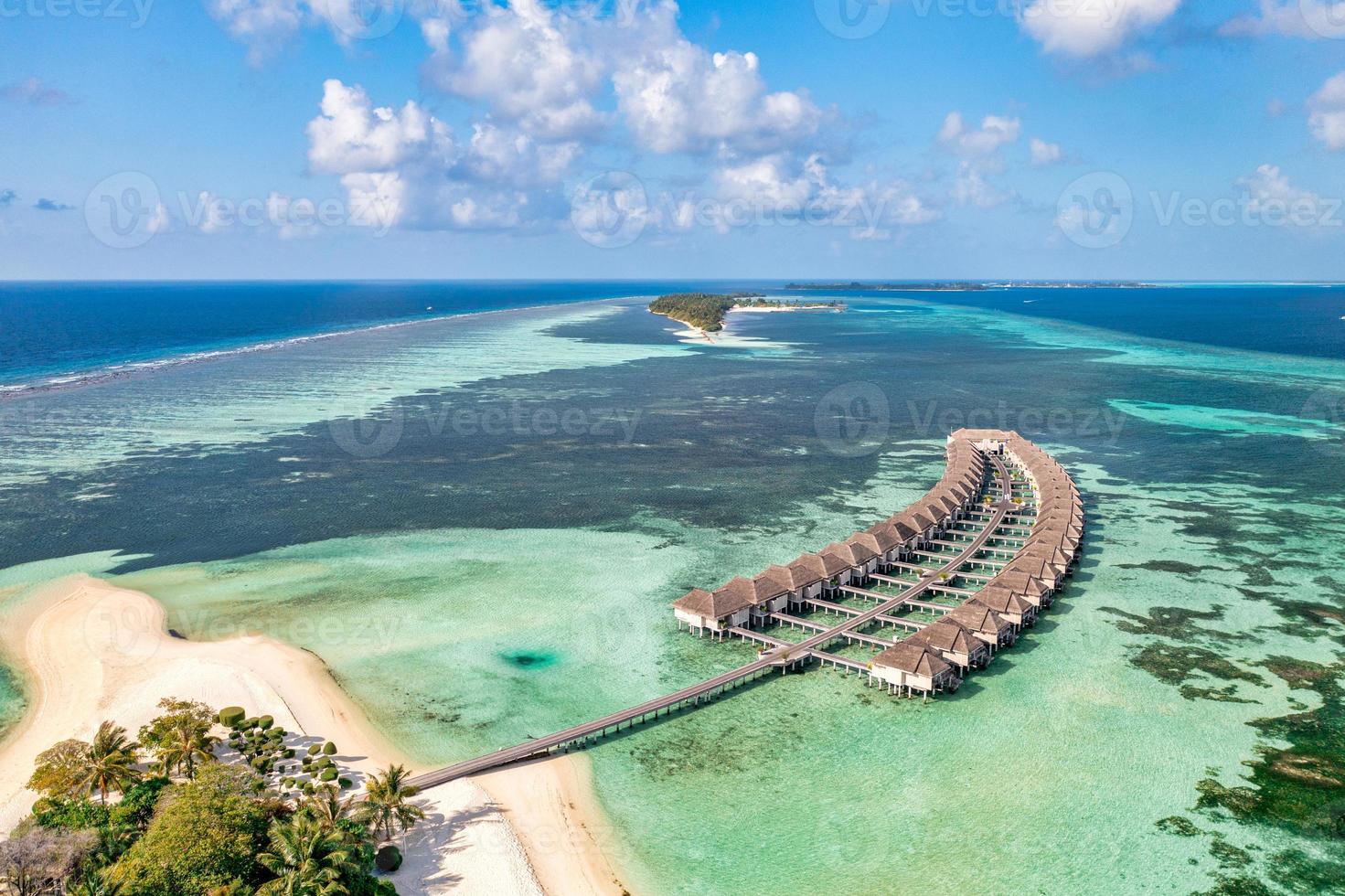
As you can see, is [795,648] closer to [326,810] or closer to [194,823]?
[326,810]

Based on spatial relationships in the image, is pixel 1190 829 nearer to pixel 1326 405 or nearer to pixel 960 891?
pixel 960 891

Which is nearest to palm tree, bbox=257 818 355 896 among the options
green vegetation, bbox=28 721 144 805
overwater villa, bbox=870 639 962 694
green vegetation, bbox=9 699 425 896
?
green vegetation, bbox=9 699 425 896

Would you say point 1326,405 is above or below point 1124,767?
above

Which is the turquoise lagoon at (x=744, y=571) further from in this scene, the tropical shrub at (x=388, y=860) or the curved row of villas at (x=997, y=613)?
the tropical shrub at (x=388, y=860)

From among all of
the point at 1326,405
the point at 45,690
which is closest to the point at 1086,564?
the point at 45,690

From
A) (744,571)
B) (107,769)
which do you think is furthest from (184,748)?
(744,571)
